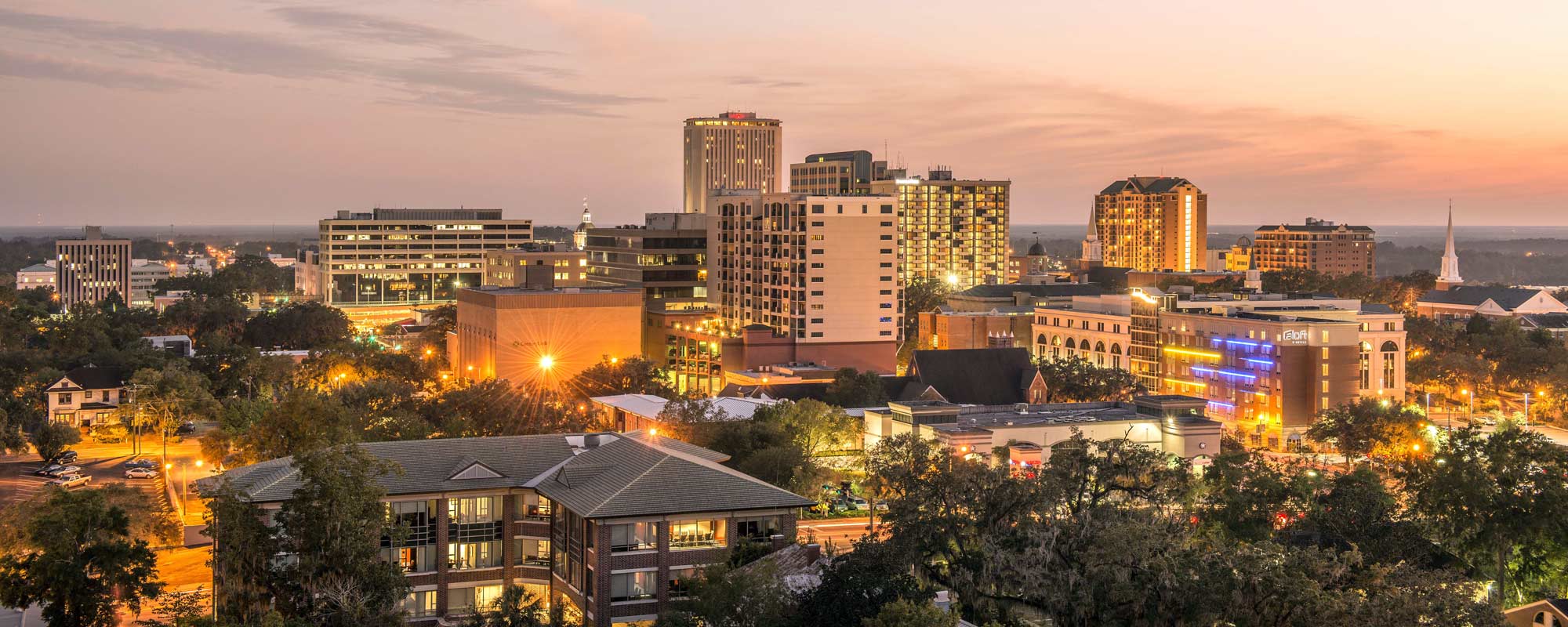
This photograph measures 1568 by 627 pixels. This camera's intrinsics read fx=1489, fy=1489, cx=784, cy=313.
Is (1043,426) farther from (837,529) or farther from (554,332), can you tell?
(554,332)

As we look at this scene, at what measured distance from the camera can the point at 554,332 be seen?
9875 centimetres

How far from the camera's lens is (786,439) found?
67438 mm

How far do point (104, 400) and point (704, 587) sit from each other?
70.9m

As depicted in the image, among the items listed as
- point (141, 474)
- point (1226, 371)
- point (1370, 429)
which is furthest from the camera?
point (1226, 371)

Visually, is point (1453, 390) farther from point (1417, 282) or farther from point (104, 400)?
point (104, 400)

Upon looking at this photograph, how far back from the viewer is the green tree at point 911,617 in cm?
A: 3406

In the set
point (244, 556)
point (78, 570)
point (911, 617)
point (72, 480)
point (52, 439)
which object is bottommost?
point (72, 480)

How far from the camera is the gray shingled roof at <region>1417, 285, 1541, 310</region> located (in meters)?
164

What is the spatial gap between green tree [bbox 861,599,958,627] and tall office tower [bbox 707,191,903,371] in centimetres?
7445

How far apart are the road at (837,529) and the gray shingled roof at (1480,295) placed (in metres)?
123

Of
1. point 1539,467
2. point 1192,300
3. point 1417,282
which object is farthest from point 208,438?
point 1417,282

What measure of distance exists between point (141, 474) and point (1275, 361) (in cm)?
6990

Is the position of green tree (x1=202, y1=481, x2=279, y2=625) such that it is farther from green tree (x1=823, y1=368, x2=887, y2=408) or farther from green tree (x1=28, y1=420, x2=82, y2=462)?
green tree (x1=823, y1=368, x2=887, y2=408)

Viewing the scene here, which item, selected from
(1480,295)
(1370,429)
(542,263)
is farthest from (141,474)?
(1480,295)
